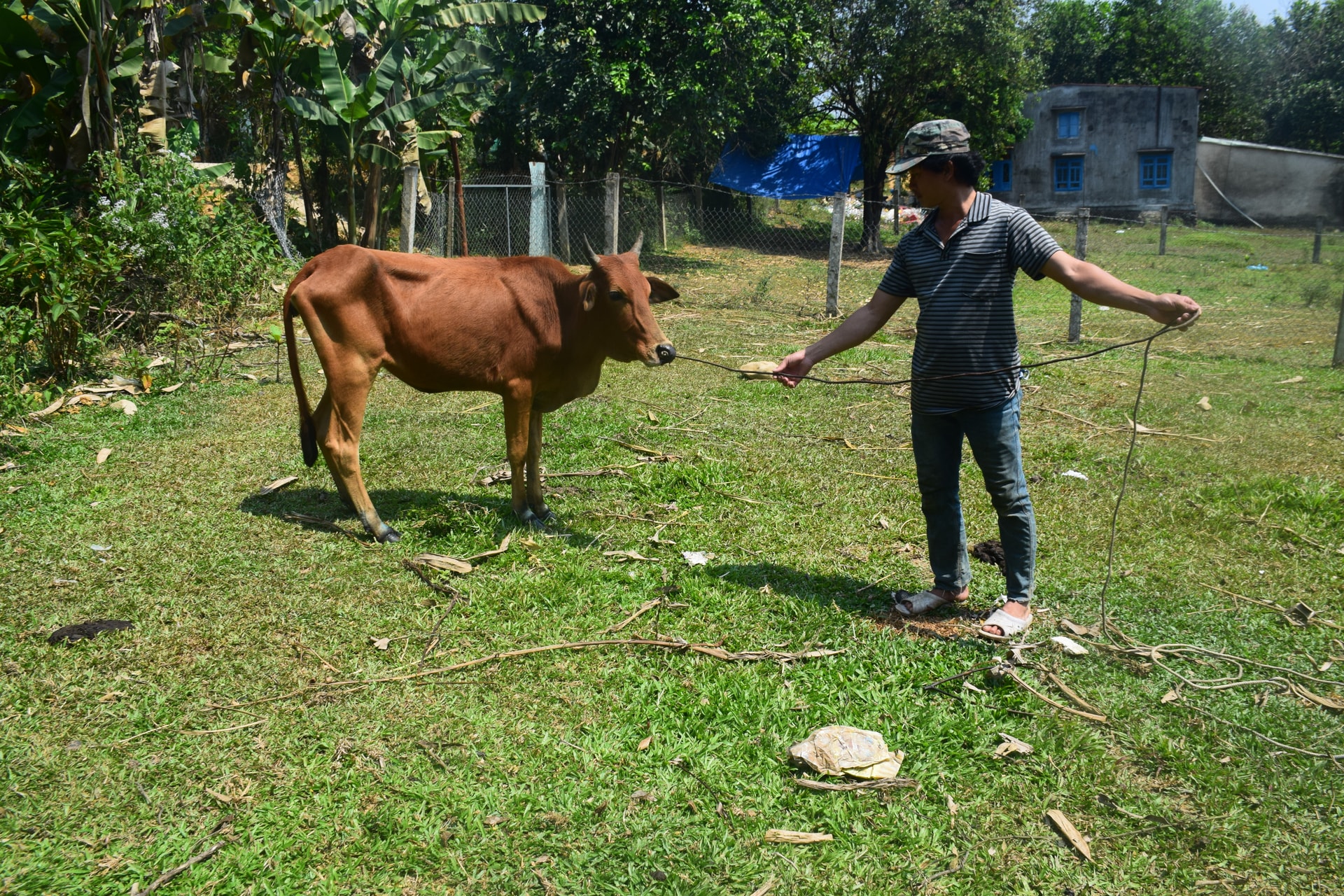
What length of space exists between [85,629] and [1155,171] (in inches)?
1515

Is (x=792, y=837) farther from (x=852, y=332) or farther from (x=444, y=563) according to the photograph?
(x=444, y=563)

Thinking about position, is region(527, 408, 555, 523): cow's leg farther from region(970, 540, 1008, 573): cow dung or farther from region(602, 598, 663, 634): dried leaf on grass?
region(970, 540, 1008, 573): cow dung

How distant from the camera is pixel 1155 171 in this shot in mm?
34844

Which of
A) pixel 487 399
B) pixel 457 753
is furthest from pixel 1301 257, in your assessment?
pixel 457 753

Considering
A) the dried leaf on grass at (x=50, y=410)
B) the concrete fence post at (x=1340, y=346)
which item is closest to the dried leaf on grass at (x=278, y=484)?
the dried leaf on grass at (x=50, y=410)

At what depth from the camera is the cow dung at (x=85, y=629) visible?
430 centimetres

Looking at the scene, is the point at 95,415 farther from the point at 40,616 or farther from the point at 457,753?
the point at 457,753

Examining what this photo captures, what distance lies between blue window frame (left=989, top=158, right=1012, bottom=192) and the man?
3479 centimetres

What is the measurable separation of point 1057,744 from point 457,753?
2371mm

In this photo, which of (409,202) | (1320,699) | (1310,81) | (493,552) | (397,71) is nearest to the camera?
(1320,699)

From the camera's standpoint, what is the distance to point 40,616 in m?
4.52

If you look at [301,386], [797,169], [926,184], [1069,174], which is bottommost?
[301,386]

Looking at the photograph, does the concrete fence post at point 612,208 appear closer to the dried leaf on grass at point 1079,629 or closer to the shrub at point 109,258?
the shrub at point 109,258

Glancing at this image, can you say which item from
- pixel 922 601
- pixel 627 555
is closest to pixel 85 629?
pixel 627 555
